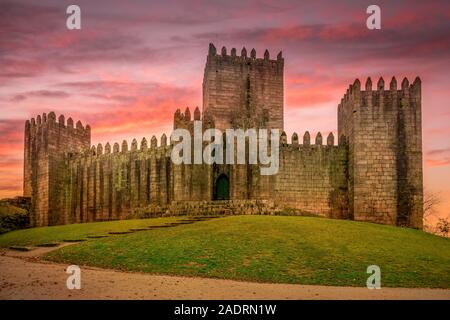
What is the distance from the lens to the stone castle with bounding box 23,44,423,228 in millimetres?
37781

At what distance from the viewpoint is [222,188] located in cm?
3925

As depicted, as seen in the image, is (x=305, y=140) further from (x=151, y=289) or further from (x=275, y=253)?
(x=151, y=289)

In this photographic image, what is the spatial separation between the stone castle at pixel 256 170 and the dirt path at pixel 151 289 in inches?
590

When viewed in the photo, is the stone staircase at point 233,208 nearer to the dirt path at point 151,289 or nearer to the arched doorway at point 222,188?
the arched doorway at point 222,188

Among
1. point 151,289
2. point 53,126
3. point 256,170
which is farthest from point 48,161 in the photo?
point 151,289

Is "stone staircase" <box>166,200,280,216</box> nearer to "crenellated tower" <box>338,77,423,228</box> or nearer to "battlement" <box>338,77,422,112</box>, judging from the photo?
"crenellated tower" <box>338,77,423,228</box>

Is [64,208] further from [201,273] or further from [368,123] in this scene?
[201,273]

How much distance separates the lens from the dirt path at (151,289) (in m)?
13.6

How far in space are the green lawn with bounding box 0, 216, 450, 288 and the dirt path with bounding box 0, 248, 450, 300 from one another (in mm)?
1435

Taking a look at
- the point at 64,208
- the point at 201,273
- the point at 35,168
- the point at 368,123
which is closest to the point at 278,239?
the point at 201,273

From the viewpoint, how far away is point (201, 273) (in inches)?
717

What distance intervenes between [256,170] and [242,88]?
1388 centimetres

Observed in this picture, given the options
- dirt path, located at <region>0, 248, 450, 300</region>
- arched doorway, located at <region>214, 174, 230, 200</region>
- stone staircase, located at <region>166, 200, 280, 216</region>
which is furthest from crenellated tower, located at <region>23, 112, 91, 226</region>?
dirt path, located at <region>0, 248, 450, 300</region>
